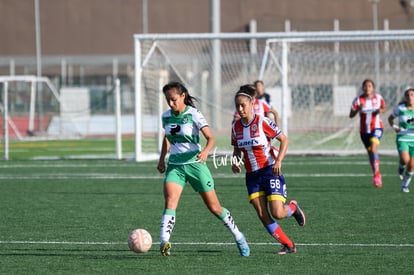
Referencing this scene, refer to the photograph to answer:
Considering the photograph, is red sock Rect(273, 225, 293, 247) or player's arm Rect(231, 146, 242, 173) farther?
player's arm Rect(231, 146, 242, 173)

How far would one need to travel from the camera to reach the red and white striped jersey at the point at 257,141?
10.4 m

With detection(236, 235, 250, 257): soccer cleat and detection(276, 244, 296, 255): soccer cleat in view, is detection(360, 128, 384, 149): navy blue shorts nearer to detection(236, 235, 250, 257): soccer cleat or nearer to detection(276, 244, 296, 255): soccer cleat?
detection(276, 244, 296, 255): soccer cleat

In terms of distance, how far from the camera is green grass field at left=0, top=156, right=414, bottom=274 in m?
9.52

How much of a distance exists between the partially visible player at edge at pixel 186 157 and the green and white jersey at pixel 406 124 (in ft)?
24.6

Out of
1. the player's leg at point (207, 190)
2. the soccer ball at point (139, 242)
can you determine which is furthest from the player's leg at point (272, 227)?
the soccer ball at point (139, 242)

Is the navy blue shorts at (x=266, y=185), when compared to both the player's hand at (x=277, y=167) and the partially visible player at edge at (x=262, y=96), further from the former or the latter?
the partially visible player at edge at (x=262, y=96)

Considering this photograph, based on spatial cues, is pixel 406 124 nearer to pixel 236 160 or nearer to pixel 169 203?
pixel 236 160

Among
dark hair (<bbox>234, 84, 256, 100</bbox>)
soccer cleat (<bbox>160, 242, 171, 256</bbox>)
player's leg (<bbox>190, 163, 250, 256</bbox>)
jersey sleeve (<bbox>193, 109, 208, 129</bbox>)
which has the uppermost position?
dark hair (<bbox>234, 84, 256, 100</bbox>)

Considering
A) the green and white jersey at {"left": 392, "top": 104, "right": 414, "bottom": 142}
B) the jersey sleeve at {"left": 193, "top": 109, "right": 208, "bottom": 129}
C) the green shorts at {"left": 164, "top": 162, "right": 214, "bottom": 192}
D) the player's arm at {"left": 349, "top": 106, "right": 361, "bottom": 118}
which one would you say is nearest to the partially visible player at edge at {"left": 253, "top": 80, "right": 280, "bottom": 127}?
the player's arm at {"left": 349, "top": 106, "right": 361, "bottom": 118}

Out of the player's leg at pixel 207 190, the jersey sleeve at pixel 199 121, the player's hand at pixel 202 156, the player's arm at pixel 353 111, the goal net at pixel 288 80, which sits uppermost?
the goal net at pixel 288 80

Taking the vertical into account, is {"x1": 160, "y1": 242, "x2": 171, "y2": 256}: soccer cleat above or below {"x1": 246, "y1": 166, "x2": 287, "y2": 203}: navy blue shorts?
below

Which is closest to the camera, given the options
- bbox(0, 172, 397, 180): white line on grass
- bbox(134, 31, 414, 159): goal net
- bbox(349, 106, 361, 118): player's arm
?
bbox(349, 106, 361, 118): player's arm

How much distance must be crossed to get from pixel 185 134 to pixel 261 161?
0.87 metres

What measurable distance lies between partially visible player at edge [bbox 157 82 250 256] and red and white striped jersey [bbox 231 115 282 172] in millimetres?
426
